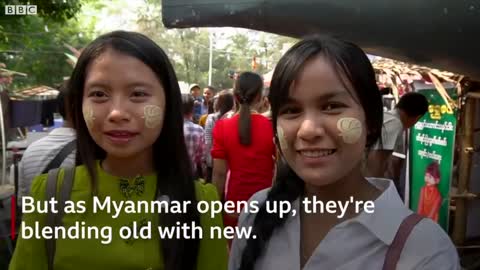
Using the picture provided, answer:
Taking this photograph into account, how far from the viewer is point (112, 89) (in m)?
1.56

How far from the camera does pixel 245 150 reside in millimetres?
3740

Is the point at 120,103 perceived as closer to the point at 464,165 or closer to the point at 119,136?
the point at 119,136

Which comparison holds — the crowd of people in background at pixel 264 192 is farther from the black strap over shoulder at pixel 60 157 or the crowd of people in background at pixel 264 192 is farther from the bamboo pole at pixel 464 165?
the bamboo pole at pixel 464 165

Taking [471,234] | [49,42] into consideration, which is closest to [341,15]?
[471,234]

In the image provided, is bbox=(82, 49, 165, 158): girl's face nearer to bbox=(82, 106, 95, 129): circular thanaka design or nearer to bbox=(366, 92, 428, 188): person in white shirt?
bbox=(82, 106, 95, 129): circular thanaka design

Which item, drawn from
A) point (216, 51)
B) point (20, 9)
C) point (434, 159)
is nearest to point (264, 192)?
point (434, 159)

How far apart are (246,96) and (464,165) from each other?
2349 millimetres

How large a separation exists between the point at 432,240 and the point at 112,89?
95cm

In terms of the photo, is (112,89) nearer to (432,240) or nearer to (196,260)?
(196,260)

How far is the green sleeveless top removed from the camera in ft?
5.06

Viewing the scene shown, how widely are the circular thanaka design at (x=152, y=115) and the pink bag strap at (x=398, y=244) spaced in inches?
29.6

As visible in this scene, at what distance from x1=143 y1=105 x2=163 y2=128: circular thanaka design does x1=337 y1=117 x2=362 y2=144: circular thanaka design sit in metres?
0.55

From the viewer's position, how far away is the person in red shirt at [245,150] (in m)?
3.72

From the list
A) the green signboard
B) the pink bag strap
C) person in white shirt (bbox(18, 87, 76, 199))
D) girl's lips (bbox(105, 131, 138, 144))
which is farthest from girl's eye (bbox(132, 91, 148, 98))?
the green signboard
